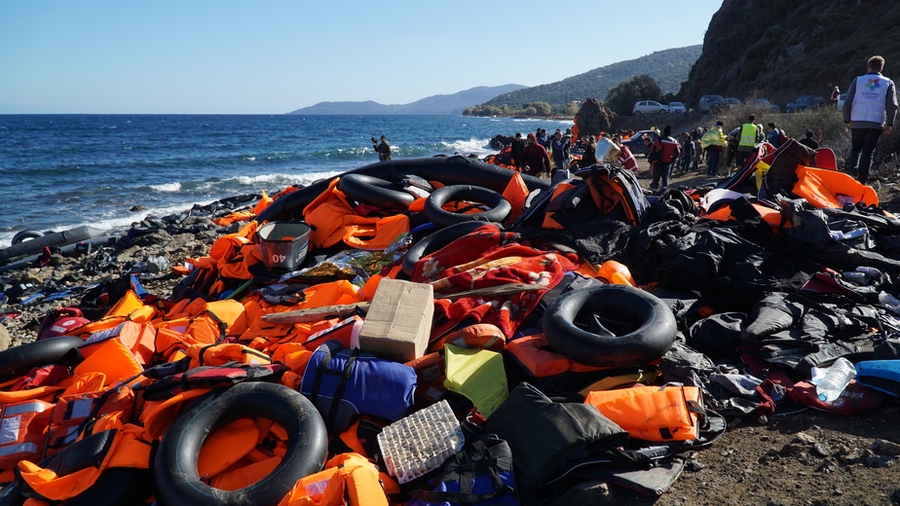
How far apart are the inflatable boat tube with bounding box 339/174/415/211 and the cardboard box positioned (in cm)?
296

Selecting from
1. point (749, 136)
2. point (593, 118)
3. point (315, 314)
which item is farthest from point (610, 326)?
point (593, 118)

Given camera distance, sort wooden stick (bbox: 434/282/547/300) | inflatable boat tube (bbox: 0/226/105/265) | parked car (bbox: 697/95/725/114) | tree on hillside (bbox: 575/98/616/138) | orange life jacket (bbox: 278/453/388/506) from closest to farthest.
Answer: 1. orange life jacket (bbox: 278/453/388/506)
2. wooden stick (bbox: 434/282/547/300)
3. inflatable boat tube (bbox: 0/226/105/265)
4. parked car (bbox: 697/95/725/114)
5. tree on hillside (bbox: 575/98/616/138)

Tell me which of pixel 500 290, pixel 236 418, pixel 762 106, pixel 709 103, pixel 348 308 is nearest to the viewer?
pixel 236 418

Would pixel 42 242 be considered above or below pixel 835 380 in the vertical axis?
above

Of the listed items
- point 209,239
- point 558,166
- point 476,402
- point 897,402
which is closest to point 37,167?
point 209,239

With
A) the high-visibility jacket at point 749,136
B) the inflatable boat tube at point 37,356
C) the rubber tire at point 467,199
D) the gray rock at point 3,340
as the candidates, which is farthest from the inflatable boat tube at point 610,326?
the high-visibility jacket at point 749,136

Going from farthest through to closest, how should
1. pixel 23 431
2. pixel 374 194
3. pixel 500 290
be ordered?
pixel 374 194, pixel 500 290, pixel 23 431

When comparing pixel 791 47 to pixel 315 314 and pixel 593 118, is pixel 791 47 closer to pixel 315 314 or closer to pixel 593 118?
pixel 593 118

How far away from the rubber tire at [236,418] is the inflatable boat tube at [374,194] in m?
3.88

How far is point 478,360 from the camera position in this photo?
3191mm

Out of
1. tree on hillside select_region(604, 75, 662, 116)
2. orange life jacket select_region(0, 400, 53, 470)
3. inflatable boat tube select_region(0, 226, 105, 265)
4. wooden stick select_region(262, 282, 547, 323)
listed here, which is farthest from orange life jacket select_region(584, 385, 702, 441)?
tree on hillside select_region(604, 75, 662, 116)

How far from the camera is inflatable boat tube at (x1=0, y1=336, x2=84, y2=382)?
379 centimetres

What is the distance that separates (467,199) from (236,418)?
4.46 m

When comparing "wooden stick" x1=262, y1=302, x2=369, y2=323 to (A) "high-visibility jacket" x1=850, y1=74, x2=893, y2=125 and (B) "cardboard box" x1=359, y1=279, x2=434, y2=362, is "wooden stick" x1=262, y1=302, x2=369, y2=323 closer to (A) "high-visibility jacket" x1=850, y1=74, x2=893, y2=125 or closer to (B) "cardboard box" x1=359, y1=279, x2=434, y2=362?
(B) "cardboard box" x1=359, y1=279, x2=434, y2=362
